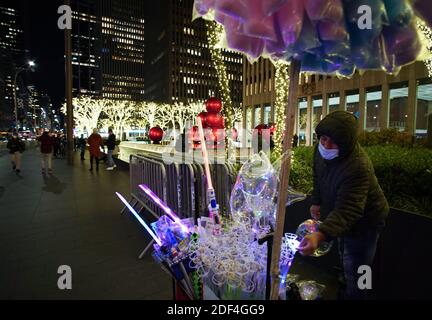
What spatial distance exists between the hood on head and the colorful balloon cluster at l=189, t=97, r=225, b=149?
669 cm

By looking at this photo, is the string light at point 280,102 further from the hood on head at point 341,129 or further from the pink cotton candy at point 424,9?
the pink cotton candy at point 424,9

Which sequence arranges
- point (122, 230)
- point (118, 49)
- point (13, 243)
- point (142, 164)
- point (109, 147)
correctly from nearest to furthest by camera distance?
point (13, 243)
point (122, 230)
point (142, 164)
point (109, 147)
point (118, 49)

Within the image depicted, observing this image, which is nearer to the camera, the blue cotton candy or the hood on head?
the blue cotton candy

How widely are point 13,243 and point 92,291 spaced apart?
7.49 feet

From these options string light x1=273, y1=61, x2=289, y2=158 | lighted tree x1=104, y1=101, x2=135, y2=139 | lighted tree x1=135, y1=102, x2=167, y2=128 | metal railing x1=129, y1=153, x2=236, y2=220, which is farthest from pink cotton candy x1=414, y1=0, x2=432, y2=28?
lighted tree x1=135, y1=102, x2=167, y2=128

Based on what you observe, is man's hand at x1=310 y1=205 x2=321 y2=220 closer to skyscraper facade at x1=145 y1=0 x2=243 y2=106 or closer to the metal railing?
the metal railing

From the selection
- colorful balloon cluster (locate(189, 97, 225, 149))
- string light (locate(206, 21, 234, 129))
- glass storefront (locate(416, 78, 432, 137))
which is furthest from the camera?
glass storefront (locate(416, 78, 432, 137))

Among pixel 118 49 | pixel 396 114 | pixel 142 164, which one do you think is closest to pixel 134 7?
pixel 118 49

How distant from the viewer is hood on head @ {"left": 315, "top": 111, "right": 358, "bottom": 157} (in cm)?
191

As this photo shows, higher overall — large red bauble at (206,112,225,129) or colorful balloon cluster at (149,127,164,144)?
large red bauble at (206,112,225,129)

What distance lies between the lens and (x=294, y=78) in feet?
5.12

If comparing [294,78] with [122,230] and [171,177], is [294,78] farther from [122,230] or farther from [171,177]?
[122,230]

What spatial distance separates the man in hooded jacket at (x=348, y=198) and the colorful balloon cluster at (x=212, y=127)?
21.5ft

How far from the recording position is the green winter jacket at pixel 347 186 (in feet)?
5.86
